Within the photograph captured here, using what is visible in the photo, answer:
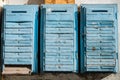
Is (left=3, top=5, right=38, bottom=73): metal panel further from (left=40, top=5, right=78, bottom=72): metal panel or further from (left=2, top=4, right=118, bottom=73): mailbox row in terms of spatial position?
(left=40, top=5, right=78, bottom=72): metal panel

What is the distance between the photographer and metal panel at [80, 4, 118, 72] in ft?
18.8

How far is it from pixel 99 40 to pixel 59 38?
1.91 ft

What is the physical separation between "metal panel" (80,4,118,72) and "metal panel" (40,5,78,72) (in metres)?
0.15

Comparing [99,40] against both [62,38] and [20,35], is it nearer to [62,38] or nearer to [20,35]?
[62,38]

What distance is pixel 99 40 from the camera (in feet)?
18.9

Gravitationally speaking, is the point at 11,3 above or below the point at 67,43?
above

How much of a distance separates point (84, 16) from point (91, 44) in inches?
17.0

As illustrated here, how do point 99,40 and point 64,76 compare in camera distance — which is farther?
point 64,76

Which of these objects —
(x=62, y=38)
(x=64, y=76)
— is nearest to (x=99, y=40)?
(x=62, y=38)

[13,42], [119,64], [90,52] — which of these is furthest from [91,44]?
[13,42]

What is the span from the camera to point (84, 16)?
5855 millimetres

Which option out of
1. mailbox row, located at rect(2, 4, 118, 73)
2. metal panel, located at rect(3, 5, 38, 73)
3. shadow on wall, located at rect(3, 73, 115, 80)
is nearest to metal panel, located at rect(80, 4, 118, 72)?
mailbox row, located at rect(2, 4, 118, 73)

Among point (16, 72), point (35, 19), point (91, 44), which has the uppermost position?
point (35, 19)

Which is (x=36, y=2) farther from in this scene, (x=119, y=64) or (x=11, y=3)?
(x=119, y=64)
